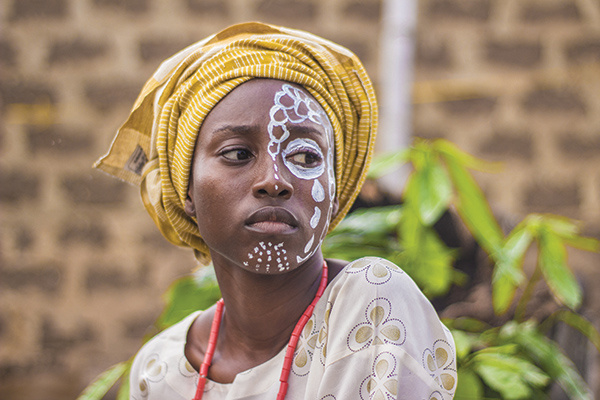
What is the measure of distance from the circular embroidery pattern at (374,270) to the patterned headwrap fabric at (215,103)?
10.5 inches

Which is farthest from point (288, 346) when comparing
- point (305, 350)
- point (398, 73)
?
point (398, 73)

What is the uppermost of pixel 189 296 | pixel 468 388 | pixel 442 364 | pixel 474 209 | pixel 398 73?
pixel 398 73

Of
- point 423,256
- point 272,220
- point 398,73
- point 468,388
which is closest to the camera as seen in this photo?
point 272,220

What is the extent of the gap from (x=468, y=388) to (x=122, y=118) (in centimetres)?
280

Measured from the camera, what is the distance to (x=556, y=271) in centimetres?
211

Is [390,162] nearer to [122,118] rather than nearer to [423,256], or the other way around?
[423,256]

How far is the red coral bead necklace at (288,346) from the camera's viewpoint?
138cm

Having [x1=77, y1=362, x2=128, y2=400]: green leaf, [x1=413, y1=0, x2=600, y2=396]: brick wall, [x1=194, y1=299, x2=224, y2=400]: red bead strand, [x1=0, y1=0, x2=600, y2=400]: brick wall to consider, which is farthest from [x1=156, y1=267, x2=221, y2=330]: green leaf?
[x1=413, y1=0, x2=600, y2=396]: brick wall

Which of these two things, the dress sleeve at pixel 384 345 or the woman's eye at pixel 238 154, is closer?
the dress sleeve at pixel 384 345

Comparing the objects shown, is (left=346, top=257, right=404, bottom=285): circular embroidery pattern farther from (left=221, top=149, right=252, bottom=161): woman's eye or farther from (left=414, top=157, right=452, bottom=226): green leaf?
(left=414, top=157, right=452, bottom=226): green leaf

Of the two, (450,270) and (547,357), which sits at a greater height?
(450,270)

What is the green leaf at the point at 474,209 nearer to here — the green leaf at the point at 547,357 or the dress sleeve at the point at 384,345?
the green leaf at the point at 547,357

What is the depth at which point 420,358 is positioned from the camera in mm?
1246

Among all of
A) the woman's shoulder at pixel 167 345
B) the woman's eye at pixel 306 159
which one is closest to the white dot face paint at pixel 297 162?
the woman's eye at pixel 306 159
